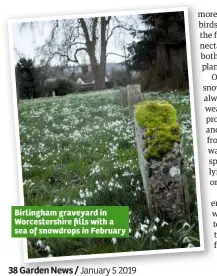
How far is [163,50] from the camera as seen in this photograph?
23.7 ft

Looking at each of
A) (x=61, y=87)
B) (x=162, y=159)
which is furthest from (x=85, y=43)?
(x=162, y=159)

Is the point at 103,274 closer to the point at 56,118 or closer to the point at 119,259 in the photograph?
the point at 119,259

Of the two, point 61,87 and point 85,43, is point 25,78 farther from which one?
point 85,43

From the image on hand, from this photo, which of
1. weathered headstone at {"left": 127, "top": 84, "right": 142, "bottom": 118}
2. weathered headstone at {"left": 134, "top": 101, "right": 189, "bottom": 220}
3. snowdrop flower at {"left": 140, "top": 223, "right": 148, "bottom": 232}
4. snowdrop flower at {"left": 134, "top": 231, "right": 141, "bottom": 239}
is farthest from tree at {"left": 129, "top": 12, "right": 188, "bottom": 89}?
snowdrop flower at {"left": 134, "top": 231, "right": 141, "bottom": 239}

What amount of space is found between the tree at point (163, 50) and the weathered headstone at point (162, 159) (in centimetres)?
50

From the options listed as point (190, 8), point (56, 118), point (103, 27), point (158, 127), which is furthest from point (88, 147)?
point (190, 8)

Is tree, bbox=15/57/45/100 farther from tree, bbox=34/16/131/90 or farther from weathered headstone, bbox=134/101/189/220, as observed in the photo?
weathered headstone, bbox=134/101/189/220

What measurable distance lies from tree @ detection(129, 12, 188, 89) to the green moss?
20.7 inches

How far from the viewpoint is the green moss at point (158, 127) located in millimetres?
6648

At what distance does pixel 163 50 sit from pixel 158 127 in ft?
4.03

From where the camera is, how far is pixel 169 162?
21.9 ft

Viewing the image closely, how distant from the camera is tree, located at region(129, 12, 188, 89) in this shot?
681 centimetres

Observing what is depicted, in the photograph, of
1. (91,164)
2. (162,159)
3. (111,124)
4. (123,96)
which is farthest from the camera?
(111,124)
